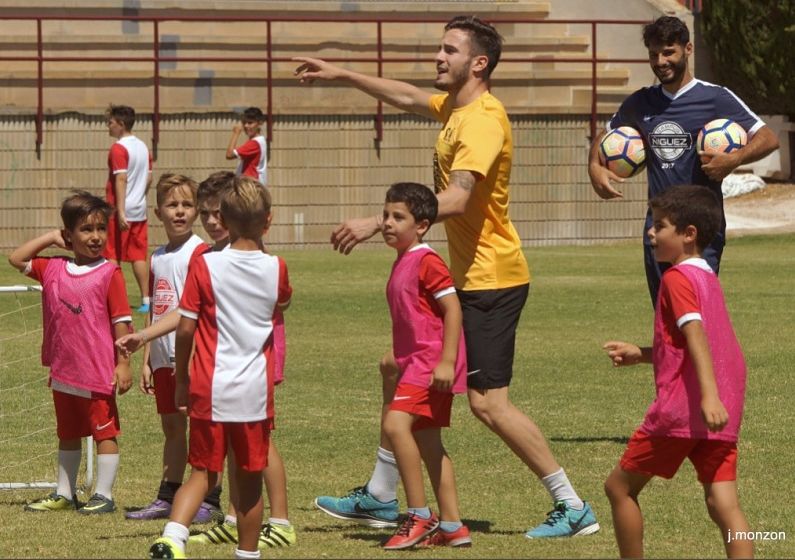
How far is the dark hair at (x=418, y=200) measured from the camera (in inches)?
252

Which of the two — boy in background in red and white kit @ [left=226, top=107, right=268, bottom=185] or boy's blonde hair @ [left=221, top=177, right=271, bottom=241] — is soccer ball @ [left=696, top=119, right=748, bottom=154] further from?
boy in background in red and white kit @ [left=226, top=107, right=268, bottom=185]

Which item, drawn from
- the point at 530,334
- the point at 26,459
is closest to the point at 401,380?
the point at 26,459

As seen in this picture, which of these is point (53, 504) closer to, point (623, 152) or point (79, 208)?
point (79, 208)

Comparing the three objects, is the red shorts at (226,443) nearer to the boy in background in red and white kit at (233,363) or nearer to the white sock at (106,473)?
the boy in background in red and white kit at (233,363)

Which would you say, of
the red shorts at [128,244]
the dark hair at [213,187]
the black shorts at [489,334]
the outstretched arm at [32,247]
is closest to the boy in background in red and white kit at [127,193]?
the red shorts at [128,244]

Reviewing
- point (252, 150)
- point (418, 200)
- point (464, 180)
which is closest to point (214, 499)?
point (418, 200)

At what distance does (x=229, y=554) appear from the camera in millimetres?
6188

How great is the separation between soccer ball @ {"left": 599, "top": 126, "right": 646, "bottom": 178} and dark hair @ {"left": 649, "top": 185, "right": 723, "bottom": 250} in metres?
2.65

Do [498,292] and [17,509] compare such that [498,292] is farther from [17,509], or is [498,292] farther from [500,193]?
[17,509]

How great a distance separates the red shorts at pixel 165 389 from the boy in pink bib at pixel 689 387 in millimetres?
2223

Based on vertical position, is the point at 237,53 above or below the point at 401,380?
above

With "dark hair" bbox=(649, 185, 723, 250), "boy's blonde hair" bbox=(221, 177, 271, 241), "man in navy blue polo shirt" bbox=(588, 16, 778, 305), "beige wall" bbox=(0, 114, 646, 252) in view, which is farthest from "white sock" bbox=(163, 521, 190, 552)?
"beige wall" bbox=(0, 114, 646, 252)

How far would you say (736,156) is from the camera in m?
7.60

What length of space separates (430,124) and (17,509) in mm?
17045
